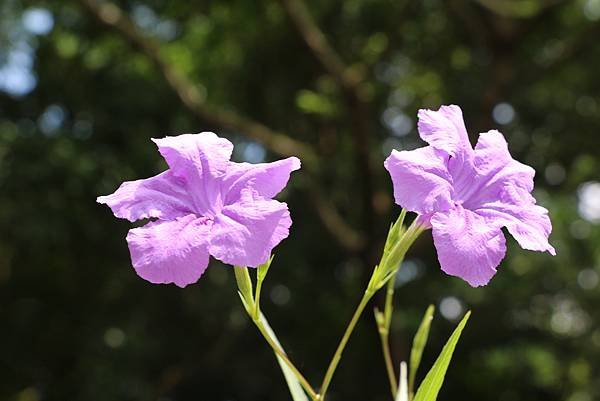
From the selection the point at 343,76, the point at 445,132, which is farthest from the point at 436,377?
the point at 343,76

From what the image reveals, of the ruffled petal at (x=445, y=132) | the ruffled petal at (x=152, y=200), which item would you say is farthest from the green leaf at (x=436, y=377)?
the ruffled petal at (x=152, y=200)

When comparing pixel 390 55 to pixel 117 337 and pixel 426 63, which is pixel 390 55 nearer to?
pixel 426 63

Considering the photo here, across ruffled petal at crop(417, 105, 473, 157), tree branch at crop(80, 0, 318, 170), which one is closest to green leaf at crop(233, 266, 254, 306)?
ruffled petal at crop(417, 105, 473, 157)

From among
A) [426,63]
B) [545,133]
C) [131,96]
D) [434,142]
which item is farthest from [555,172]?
[434,142]

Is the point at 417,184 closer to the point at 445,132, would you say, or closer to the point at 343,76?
the point at 445,132

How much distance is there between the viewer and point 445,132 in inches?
32.0

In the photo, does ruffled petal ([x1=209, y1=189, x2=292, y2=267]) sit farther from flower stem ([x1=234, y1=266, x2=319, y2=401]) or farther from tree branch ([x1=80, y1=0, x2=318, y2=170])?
tree branch ([x1=80, y1=0, x2=318, y2=170])

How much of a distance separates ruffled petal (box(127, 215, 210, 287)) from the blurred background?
3.92 metres

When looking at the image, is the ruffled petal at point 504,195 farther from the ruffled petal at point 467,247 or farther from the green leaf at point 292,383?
the green leaf at point 292,383

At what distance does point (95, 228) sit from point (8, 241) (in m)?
0.59

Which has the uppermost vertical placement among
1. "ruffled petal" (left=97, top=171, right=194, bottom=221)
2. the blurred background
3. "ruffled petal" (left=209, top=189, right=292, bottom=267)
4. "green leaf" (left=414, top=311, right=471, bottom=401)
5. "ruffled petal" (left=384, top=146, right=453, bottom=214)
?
"ruffled petal" (left=97, top=171, right=194, bottom=221)

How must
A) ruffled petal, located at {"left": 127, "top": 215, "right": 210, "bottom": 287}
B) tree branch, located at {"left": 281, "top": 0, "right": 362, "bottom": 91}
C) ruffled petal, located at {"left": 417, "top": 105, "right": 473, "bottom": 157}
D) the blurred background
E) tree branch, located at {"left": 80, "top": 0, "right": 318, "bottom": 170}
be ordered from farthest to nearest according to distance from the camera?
1. the blurred background
2. tree branch, located at {"left": 281, "top": 0, "right": 362, "bottom": 91}
3. tree branch, located at {"left": 80, "top": 0, "right": 318, "bottom": 170}
4. ruffled petal, located at {"left": 417, "top": 105, "right": 473, "bottom": 157}
5. ruffled petal, located at {"left": 127, "top": 215, "right": 210, "bottom": 287}

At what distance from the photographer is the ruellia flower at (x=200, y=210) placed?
70 centimetres

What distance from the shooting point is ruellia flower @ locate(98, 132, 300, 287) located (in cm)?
70
